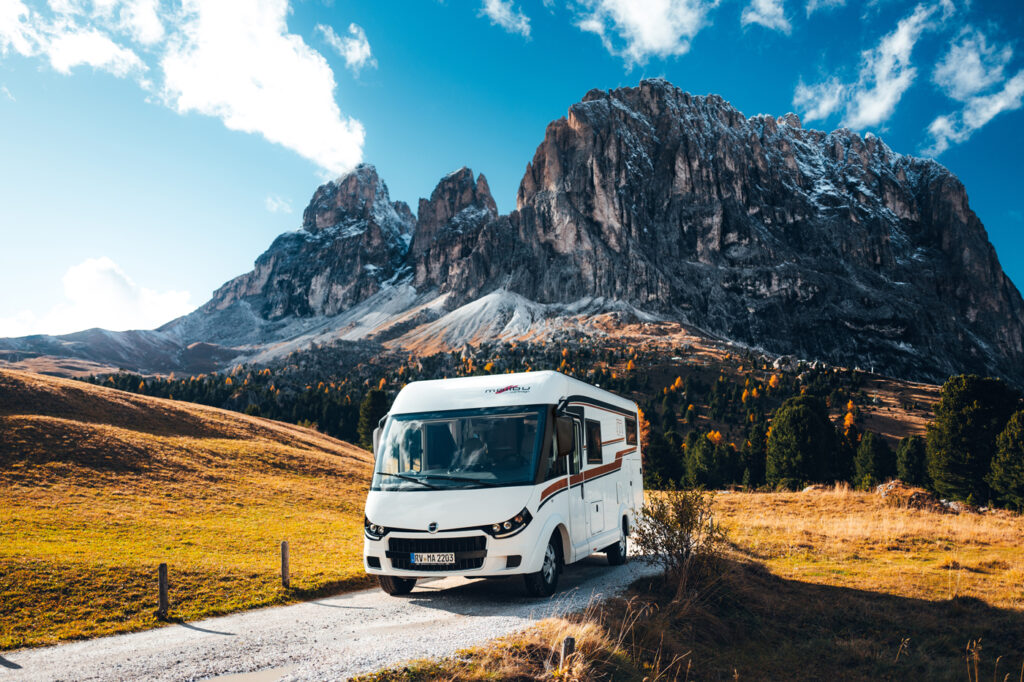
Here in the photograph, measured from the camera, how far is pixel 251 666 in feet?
26.8

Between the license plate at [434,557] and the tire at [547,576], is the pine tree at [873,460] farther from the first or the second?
the license plate at [434,557]

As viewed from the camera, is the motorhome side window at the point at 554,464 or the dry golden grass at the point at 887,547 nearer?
the motorhome side window at the point at 554,464

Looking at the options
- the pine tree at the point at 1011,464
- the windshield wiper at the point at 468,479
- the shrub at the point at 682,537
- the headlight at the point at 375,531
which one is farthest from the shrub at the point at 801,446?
the headlight at the point at 375,531

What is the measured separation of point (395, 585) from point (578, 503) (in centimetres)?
410

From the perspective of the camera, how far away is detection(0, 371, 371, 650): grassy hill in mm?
12891

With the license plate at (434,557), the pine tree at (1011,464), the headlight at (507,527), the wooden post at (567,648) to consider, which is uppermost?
the headlight at (507,527)

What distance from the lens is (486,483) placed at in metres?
11.0

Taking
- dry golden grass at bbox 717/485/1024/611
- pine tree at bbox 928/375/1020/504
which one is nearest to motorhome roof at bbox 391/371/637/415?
dry golden grass at bbox 717/485/1024/611

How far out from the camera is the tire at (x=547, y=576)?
10.9 metres

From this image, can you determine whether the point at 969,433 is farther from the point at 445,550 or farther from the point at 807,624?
the point at 445,550

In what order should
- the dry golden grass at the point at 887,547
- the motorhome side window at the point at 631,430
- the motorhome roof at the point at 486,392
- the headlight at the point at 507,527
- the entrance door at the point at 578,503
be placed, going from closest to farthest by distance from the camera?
the headlight at the point at 507,527, the motorhome roof at the point at 486,392, the entrance door at the point at 578,503, the dry golden grass at the point at 887,547, the motorhome side window at the point at 631,430

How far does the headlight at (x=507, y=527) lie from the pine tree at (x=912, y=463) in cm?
6384

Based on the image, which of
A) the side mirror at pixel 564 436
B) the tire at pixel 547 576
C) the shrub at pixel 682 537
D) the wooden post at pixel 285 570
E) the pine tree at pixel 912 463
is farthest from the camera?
the pine tree at pixel 912 463

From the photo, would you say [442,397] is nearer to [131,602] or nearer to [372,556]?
[372,556]
